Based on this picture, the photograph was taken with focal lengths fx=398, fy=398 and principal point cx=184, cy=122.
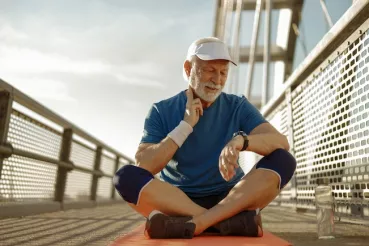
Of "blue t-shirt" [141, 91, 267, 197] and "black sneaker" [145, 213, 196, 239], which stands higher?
"blue t-shirt" [141, 91, 267, 197]

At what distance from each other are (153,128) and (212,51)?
432 mm

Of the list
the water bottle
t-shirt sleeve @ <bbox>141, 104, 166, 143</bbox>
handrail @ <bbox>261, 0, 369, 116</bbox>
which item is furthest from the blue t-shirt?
handrail @ <bbox>261, 0, 369, 116</bbox>

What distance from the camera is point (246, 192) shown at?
1.57 meters

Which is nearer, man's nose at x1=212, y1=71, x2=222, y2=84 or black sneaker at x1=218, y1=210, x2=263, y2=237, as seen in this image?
black sneaker at x1=218, y1=210, x2=263, y2=237

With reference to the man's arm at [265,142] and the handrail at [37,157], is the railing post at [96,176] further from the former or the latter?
the man's arm at [265,142]

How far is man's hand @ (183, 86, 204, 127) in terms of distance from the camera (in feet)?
5.49

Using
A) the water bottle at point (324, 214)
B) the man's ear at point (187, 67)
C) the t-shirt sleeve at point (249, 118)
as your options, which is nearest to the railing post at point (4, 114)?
the man's ear at point (187, 67)

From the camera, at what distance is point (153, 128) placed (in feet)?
5.90

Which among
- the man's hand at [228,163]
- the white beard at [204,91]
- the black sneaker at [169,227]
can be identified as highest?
the white beard at [204,91]

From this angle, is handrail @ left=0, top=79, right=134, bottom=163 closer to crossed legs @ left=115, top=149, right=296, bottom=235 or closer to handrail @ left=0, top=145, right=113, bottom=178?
handrail @ left=0, top=145, right=113, bottom=178

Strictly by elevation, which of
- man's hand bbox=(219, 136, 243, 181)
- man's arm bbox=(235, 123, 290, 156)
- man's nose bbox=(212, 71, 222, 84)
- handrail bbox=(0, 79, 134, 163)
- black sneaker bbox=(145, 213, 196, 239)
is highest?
handrail bbox=(0, 79, 134, 163)

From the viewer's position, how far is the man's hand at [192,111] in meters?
1.67

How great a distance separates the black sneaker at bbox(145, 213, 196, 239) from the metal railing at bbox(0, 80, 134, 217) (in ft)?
4.85

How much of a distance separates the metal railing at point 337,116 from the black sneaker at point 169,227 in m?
1.27
